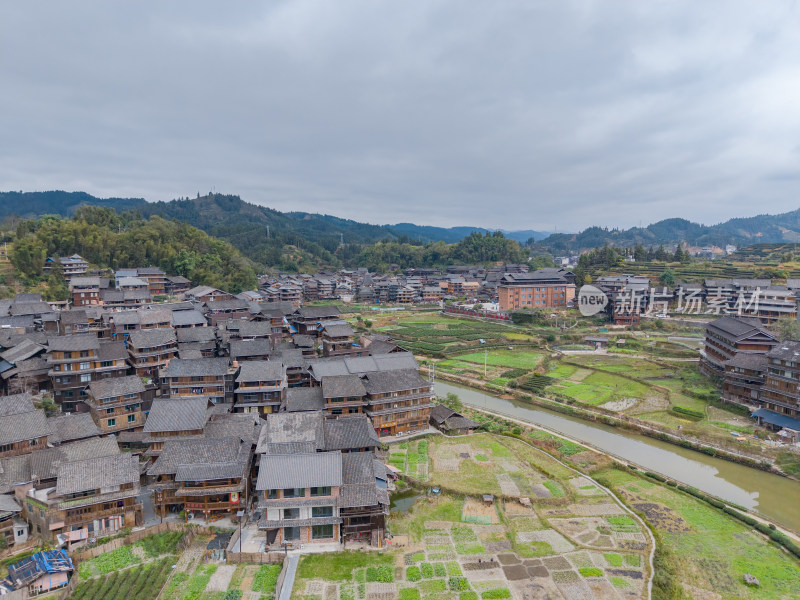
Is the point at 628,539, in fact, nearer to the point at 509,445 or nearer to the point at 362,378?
the point at 509,445

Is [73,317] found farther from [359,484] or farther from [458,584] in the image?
[458,584]

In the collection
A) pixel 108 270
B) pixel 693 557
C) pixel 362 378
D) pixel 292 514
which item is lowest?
pixel 693 557

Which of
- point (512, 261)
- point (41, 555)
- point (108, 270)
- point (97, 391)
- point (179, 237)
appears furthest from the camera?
point (512, 261)

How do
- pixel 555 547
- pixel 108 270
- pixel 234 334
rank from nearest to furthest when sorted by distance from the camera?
1. pixel 555 547
2. pixel 234 334
3. pixel 108 270

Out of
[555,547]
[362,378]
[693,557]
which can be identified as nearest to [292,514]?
[555,547]

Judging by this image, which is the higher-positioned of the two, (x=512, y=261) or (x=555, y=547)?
(x=512, y=261)

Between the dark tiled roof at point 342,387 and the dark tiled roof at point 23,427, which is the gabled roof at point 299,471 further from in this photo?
the dark tiled roof at point 23,427

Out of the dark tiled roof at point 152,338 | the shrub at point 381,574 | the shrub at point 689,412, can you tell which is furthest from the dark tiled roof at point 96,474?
the shrub at point 689,412
